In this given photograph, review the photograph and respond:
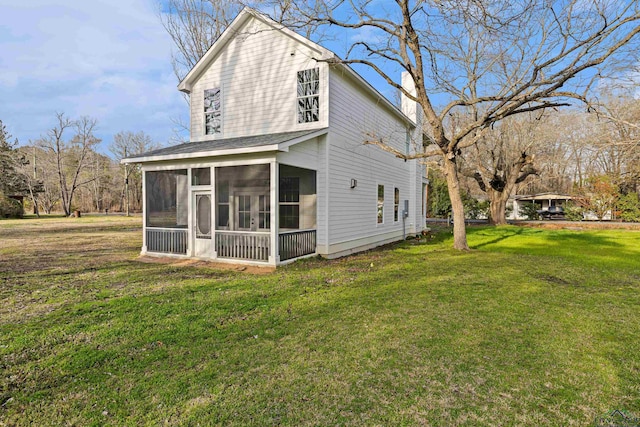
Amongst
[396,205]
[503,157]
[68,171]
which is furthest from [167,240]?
[68,171]

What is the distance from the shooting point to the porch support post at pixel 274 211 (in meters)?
8.20

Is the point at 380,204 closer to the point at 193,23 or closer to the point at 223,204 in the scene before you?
the point at 223,204

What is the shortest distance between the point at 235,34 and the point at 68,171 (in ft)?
154

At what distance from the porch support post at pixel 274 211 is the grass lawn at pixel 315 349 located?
913mm

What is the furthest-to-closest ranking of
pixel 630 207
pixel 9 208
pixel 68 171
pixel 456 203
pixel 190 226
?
pixel 68 171, pixel 9 208, pixel 630 207, pixel 456 203, pixel 190 226

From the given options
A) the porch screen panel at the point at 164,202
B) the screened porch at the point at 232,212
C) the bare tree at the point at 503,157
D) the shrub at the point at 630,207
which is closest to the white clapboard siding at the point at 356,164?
the screened porch at the point at 232,212

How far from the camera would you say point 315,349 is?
3764 mm

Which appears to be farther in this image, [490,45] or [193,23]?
[193,23]

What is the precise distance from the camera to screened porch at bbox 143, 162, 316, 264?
29.1ft

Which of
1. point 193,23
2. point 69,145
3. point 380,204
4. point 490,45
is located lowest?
point 380,204

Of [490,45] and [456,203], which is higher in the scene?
[490,45]

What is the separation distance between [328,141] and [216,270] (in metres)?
4.75

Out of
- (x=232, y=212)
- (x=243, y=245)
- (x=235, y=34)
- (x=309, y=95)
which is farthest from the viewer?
(x=232, y=212)

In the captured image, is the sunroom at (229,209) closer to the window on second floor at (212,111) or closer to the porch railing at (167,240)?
the porch railing at (167,240)
